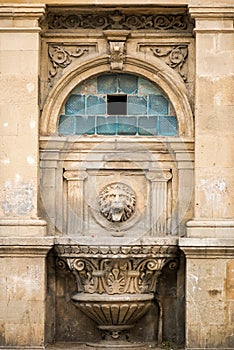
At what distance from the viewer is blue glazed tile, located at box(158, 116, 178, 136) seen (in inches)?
677

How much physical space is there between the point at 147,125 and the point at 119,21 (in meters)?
1.63

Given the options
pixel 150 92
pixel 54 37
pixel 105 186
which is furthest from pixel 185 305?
pixel 54 37

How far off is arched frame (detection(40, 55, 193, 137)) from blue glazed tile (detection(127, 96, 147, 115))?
0.36 m

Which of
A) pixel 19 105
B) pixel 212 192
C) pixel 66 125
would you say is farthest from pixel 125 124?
pixel 212 192

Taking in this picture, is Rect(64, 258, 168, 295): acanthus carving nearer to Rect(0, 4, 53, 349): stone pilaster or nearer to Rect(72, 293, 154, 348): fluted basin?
Rect(72, 293, 154, 348): fluted basin

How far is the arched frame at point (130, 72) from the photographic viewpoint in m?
17.0

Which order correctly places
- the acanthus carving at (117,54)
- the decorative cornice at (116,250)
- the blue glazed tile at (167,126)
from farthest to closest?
the blue glazed tile at (167,126), the acanthus carving at (117,54), the decorative cornice at (116,250)

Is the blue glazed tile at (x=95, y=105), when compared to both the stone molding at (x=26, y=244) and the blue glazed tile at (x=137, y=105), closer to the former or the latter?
the blue glazed tile at (x=137, y=105)

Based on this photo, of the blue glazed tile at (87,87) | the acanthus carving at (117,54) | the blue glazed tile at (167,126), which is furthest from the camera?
the blue glazed tile at (87,87)

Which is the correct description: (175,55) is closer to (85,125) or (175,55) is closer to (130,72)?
(130,72)

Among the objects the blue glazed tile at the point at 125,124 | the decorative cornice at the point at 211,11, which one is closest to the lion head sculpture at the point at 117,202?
the blue glazed tile at the point at 125,124

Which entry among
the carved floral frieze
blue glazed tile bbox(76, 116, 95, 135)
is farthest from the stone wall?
blue glazed tile bbox(76, 116, 95, 135)

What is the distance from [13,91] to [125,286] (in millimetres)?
3319

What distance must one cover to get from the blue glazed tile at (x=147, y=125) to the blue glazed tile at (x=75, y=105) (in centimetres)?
90
